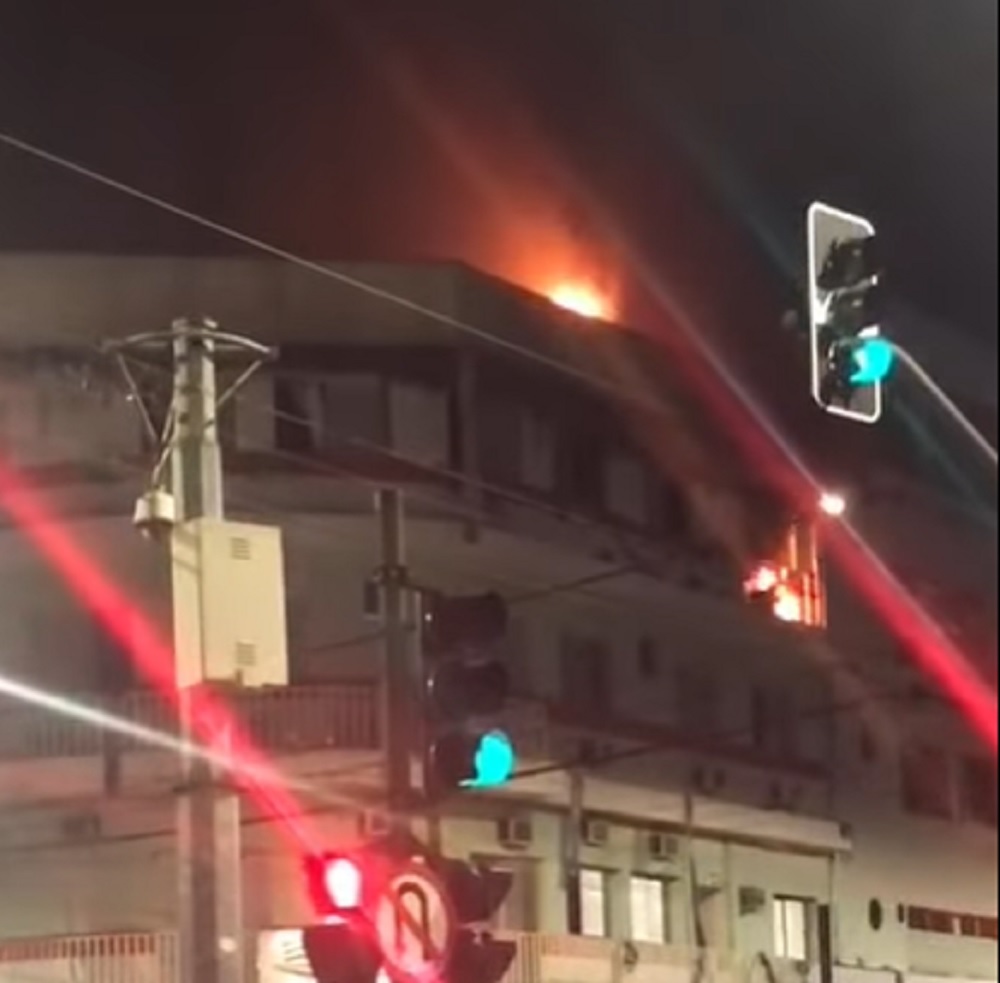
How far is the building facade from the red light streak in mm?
18

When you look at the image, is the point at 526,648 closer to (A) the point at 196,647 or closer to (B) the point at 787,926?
(B) the point at 787,926

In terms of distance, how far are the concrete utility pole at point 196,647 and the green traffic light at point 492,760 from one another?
338 millimetres

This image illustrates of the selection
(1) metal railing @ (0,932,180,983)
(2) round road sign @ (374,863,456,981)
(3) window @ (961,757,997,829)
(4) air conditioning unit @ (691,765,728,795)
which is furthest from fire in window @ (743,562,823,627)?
(1) metal railing @ (0,932,180,983)

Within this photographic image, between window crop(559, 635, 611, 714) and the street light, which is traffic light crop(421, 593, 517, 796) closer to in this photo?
window crop(559, 635, 611, 714)

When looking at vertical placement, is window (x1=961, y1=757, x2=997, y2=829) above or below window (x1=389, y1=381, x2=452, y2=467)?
below

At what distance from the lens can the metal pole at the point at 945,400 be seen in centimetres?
421

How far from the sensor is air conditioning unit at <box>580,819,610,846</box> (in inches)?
150

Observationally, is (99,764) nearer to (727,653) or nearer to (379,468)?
(379,468)

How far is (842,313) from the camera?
11.6ft

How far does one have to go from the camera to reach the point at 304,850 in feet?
10.8

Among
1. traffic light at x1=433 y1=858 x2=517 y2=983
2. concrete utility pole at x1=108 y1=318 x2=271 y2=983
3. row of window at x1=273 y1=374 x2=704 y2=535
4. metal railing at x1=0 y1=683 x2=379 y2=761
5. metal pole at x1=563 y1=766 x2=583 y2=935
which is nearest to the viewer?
metal railing at x1=0 y1=683 x2=379 y2=761

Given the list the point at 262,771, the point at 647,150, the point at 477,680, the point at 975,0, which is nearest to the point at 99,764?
the point at 262,771

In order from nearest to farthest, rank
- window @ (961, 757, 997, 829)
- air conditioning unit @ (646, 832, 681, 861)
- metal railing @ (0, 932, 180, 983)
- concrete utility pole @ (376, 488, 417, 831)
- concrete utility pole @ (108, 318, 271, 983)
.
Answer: metal railing @ (0, 932, 180, 983), concrete utility pole @ (108, 318, 271, 983), concrete utility pole @ (376, 488, 417, 831), air conditioning unit @ (646, 832, 681, 861), window @ (961, 757, 997, 829)

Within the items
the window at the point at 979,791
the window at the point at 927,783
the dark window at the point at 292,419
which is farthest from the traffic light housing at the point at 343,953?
the window at the point at 979,791
